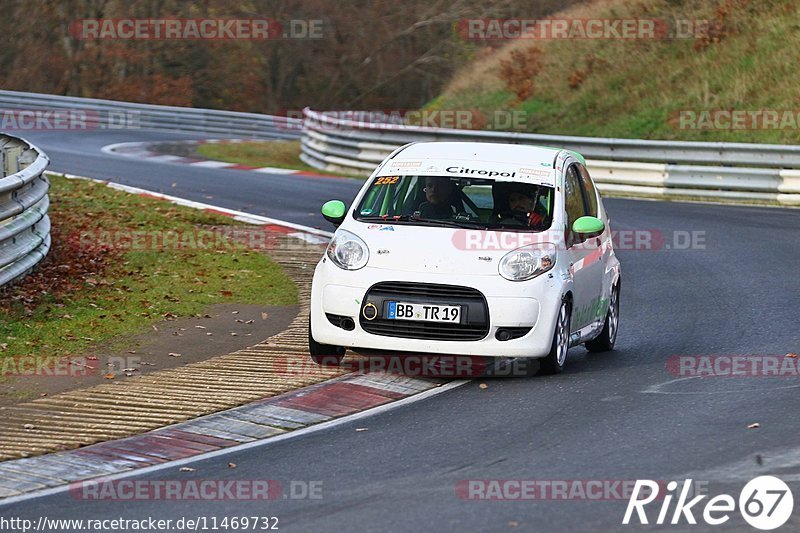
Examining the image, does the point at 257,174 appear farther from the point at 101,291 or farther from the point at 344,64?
the point at 344,64

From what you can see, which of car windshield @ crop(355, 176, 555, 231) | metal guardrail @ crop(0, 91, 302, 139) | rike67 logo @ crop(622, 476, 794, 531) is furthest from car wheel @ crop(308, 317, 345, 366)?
metal guardrail @ crop(0, 91, 302, 139)

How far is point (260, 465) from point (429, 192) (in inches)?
143

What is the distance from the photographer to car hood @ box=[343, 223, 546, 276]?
9.45 metres

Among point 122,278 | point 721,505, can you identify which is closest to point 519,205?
point 721,505

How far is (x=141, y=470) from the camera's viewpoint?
7285 mm

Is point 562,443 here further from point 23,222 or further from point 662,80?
point 662,80

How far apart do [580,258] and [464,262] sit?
1273mm

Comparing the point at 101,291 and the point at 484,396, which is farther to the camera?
the point at 101,291

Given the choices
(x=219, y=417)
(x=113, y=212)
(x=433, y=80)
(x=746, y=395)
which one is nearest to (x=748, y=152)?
(x=113, y=212)

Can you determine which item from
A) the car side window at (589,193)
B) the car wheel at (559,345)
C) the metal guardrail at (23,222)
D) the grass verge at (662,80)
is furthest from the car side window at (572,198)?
the grass verge at (662,80)

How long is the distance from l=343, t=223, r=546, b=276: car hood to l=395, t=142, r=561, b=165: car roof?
38.1 inches

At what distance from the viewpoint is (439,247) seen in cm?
958

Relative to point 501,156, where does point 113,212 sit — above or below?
below

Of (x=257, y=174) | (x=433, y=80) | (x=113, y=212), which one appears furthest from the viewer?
(x=433, y=80)
